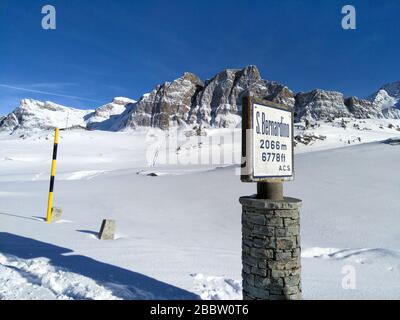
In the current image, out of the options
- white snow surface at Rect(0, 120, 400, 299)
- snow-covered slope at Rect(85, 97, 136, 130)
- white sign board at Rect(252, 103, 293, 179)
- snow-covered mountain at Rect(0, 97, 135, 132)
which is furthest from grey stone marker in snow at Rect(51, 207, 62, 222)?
snow-covered slope at Rect(85, 97, 136, 130)

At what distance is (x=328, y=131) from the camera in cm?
4319

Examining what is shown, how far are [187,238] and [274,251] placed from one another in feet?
14.0

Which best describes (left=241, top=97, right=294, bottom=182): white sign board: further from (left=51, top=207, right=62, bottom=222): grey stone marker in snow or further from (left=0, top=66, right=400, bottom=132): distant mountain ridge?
(left=0, top=66, right=400, bottom=132): distant mountain ridge

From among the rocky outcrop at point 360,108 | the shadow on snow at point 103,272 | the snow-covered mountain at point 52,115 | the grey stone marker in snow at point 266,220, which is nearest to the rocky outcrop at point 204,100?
the rocky outcrop at point 360,108

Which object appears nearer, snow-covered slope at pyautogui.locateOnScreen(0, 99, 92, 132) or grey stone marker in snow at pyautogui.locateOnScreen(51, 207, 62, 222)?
grey stone marker in snow at pyautogui.locateOnScreen(51, 207, 62, 222)

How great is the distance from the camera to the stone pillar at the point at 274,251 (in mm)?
3555

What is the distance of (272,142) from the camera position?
398cm

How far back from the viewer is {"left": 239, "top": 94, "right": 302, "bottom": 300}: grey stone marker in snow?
3.57 metres

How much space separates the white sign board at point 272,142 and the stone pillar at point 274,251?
20.2 inches

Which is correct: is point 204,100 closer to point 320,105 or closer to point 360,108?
point 320,105

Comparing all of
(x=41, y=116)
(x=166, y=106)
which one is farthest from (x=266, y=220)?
(x=41, y=116)

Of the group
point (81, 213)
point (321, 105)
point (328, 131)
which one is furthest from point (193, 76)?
point (81, 213)

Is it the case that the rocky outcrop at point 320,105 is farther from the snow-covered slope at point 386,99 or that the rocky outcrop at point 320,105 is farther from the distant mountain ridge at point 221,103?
the snow-covered slope at point 386,99

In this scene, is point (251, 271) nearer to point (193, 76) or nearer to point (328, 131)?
point (328, 131)
